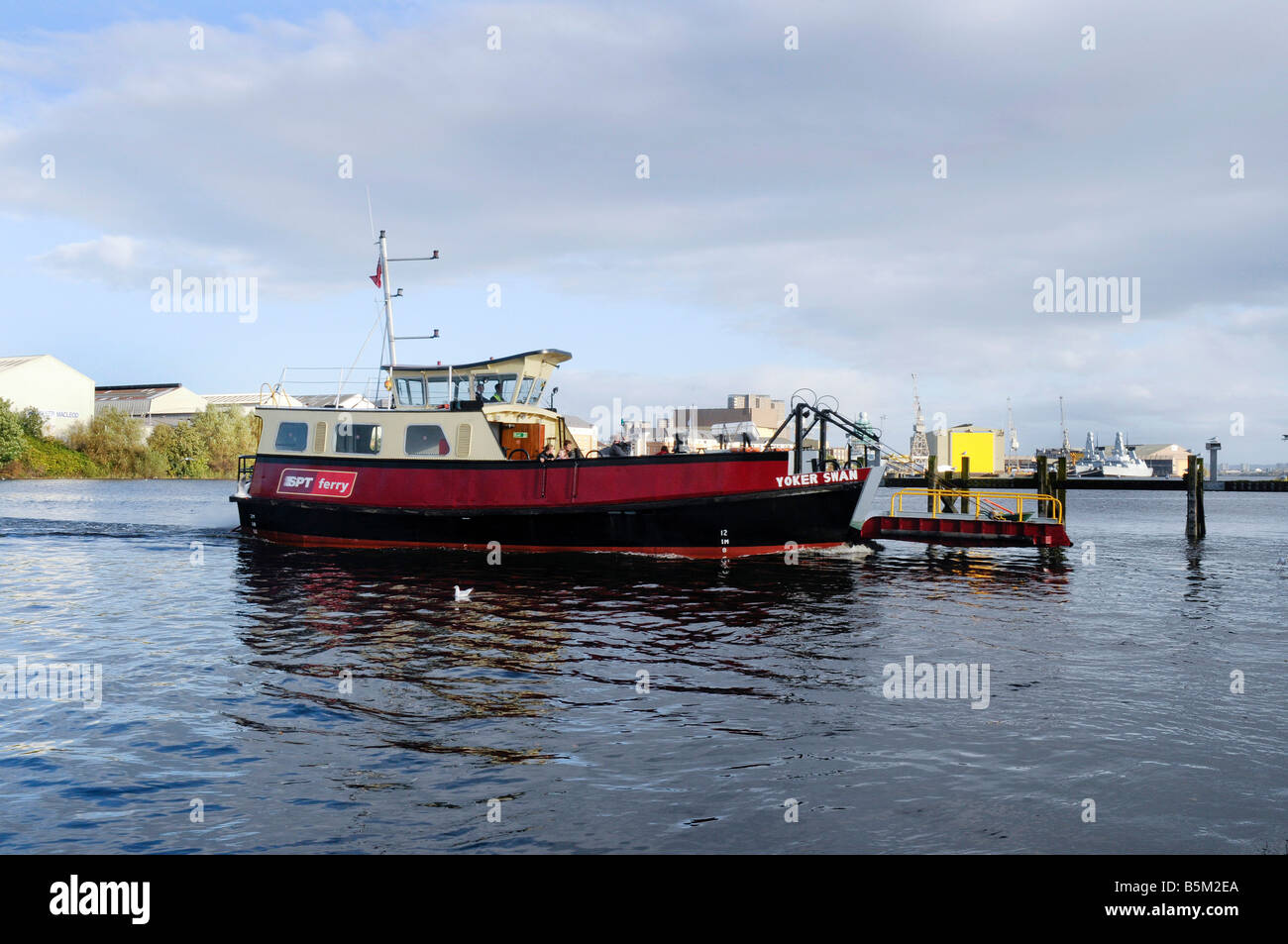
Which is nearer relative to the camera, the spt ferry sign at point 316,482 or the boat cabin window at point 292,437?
the spt ferry sign at point 316,482

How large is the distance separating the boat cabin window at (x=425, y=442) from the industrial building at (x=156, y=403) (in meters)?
92.2

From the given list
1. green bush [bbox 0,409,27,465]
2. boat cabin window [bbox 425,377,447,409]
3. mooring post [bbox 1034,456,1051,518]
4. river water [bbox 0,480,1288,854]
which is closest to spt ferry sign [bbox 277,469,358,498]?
boat cabin window [bbox 425,377,447,409]

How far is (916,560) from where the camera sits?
26.8 m

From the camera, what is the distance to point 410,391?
86.2 ft

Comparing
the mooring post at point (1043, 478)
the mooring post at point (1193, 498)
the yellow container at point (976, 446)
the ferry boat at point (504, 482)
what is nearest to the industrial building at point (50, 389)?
the ferry boat at point (504, 482)

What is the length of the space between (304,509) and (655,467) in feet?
37.2

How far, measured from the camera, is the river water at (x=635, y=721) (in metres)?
6.44

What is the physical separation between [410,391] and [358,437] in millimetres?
2123

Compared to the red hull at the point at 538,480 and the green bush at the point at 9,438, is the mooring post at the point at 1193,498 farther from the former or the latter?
the green bush at the point at 9,438

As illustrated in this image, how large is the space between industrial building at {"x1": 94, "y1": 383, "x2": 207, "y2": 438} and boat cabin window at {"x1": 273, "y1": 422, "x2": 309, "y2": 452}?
3459 inches

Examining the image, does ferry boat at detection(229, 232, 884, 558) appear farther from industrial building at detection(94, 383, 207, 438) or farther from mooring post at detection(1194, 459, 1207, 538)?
industrial building at detection(94, 383, 207, 438)

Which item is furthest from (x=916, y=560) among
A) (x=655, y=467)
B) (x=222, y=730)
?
(x=222, y=730)

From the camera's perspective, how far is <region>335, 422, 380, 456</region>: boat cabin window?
25188 millimetres
